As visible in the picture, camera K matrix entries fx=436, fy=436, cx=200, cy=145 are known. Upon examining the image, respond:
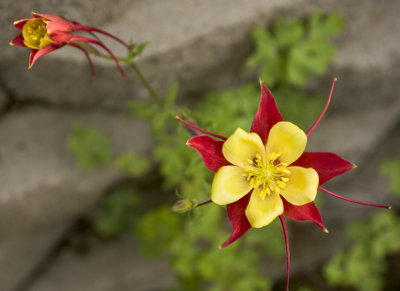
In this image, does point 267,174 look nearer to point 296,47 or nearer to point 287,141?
point 287,141

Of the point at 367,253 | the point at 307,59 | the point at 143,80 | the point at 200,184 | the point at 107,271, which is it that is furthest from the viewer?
the point at 107,271

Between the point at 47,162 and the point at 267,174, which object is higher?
the point at 267,174

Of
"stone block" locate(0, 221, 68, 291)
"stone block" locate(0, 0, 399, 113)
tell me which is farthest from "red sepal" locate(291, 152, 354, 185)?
"stone block" locate(0, 221, 68, 291)

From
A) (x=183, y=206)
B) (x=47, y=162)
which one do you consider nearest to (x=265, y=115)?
(x=183, y=206)

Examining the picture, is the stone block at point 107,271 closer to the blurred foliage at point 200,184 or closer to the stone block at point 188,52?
the blurred foliage at point 200,184

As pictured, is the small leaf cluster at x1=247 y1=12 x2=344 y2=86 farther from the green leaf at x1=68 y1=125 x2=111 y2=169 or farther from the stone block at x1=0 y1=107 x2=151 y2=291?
the green leaf at x1=68 y1=125 x2=111 y2=169

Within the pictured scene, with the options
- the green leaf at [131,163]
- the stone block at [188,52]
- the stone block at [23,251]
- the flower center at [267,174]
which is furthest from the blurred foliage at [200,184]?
the flower center at [267,174]

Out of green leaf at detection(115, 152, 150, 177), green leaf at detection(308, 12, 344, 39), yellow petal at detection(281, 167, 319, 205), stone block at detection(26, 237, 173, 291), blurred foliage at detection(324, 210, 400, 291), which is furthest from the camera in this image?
stone block at detection(26, 237, 173, 291)
